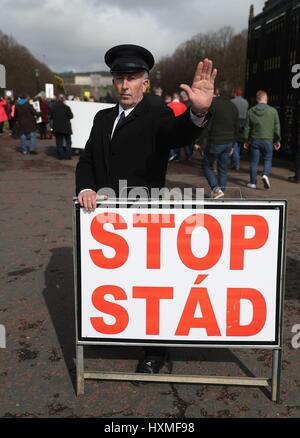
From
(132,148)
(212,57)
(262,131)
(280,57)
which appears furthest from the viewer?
(212,57)

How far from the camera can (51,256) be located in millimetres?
5617

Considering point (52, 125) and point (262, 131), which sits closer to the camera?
point (262, 131)

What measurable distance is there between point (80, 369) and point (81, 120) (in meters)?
12.9

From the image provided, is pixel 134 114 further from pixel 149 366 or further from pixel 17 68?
pixel 17 68

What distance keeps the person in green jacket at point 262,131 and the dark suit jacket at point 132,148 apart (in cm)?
649

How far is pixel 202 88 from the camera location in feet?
8.34

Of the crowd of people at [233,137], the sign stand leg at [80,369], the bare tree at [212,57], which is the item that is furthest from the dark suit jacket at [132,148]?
the bare tree at [212,57]

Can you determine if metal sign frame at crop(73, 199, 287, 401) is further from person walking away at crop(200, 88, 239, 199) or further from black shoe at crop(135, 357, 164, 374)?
person walking away at crop(200, 88, 239, 199)

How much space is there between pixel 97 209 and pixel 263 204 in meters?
0.92

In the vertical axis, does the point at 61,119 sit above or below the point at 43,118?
below

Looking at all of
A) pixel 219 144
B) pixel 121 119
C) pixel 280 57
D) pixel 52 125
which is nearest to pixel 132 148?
pixel 121 119

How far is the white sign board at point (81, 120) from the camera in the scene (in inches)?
590
